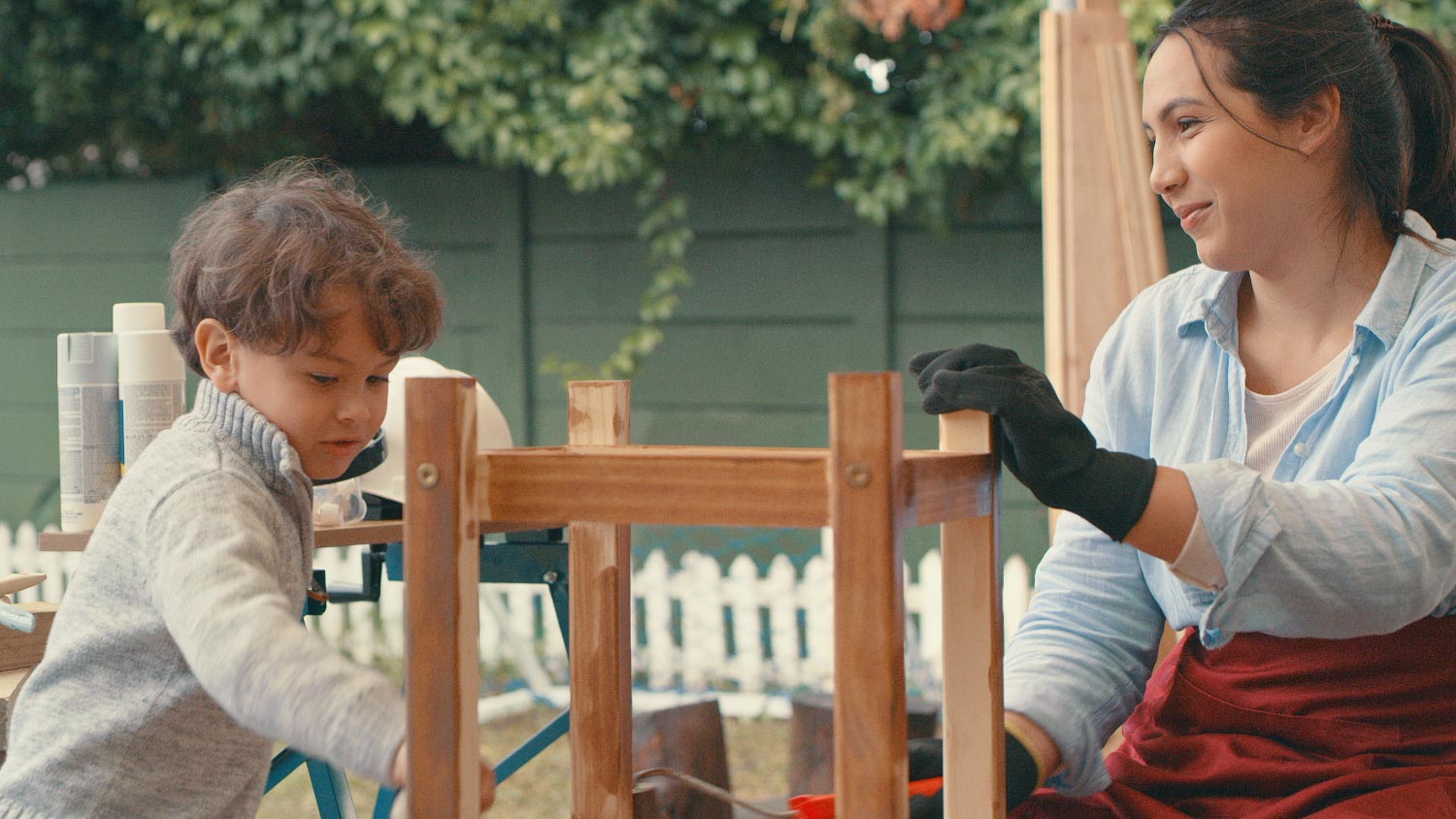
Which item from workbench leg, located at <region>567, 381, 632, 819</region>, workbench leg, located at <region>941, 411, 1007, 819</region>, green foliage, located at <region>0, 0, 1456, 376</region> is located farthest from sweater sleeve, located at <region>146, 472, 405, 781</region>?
green foliage, located at <region>0, 0, 1456, 376</region>

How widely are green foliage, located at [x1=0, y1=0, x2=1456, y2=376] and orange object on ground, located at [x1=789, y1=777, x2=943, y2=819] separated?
3076 millimetres

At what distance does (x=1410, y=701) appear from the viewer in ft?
4.12

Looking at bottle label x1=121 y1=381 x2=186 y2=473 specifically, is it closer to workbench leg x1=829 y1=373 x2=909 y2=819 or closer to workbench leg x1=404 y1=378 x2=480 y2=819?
workbench leg x1=404 y1=378 x2=480 y2=819

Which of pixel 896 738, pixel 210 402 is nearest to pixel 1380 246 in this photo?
pixel 896 738

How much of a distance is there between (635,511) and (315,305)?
1.52ft

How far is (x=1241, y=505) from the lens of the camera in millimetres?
1082

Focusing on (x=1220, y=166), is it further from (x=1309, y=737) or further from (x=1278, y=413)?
(x=1309, y=737)

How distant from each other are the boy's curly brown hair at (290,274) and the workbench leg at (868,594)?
1.85 ft

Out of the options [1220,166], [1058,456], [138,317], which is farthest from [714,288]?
[1058,456]

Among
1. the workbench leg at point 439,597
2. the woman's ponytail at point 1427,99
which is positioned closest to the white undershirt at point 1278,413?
the woman's ponytail at point 1427,99

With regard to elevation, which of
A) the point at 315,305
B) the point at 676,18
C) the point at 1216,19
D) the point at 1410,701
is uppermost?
the point at 676,18

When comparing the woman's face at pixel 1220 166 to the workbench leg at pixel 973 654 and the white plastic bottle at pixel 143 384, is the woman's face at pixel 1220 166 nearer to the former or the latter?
the workbench leg at pixel 973 654

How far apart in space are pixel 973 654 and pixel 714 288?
3.79 meters

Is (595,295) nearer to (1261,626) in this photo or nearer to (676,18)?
(676,18)
